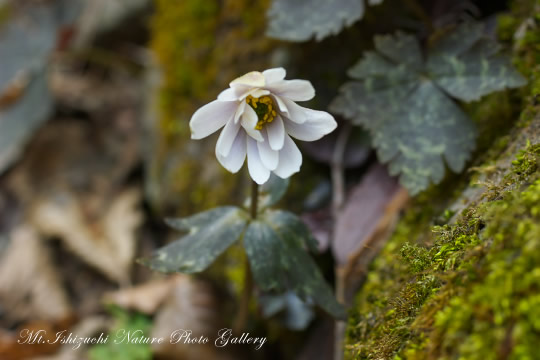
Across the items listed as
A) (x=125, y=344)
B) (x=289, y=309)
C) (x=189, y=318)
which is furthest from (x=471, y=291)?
(x=125, y=344)

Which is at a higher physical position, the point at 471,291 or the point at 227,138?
the point at 227,138

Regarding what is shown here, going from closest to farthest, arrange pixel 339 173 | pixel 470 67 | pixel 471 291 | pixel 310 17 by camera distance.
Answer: pixel 471 291
pixel 470 67
pixel 310 17
pixel 339 173

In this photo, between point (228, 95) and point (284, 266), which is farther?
point (284, 266)

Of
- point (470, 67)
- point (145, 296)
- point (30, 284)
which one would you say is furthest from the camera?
point (30, 284)

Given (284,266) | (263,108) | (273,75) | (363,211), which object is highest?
(273,75)

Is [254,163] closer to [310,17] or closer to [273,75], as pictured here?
[273,75]

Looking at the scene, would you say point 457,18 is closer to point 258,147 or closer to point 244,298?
point 258,147

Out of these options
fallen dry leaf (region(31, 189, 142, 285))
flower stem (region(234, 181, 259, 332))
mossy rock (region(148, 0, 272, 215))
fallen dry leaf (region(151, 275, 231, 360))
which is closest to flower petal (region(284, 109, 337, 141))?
flower stem (region(234, 181, 259, 332))
